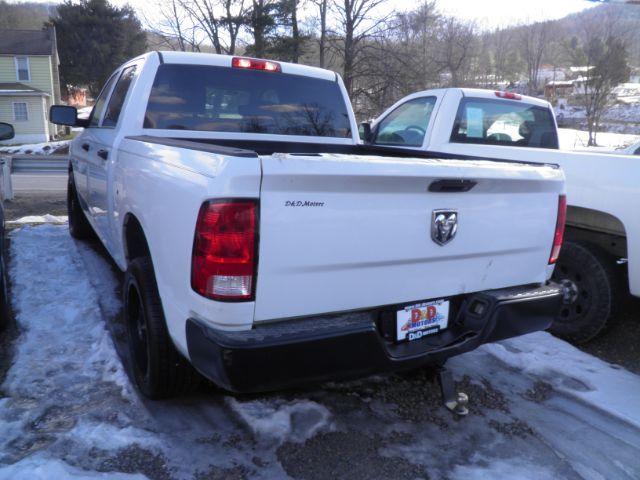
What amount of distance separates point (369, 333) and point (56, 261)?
169 inches

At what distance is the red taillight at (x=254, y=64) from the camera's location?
4.16m

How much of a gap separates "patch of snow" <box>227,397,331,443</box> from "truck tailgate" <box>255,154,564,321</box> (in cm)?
87

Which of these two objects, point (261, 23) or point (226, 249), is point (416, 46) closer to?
point (261, 23)

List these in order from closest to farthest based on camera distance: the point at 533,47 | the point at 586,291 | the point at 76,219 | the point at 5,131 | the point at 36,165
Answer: the point at 586,291 → the point at 5,131 → the point at 76,219 → the point at 36,165 → the point at 533,47

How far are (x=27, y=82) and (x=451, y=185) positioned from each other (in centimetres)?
4195

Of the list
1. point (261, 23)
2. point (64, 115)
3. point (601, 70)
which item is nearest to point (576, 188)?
point (64, 115)

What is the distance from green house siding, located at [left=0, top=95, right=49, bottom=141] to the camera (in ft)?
116

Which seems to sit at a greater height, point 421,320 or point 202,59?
point 202,59

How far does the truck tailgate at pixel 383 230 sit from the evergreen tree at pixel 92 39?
1903 inches

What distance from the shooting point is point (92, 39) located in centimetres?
4556

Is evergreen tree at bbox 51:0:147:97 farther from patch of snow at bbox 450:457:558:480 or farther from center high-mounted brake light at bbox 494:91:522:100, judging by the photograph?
patch of snow at bbox 450:457:558:480

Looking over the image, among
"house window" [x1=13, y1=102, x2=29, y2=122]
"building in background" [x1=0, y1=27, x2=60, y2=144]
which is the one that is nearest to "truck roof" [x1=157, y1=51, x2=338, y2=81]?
"building in background" [x1=0, y1=27, x2=60, y2=144]

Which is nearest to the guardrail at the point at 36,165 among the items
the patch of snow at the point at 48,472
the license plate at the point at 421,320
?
the patch of snow at the point at 48,472

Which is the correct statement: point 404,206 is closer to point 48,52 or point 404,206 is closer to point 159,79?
point 159,79
